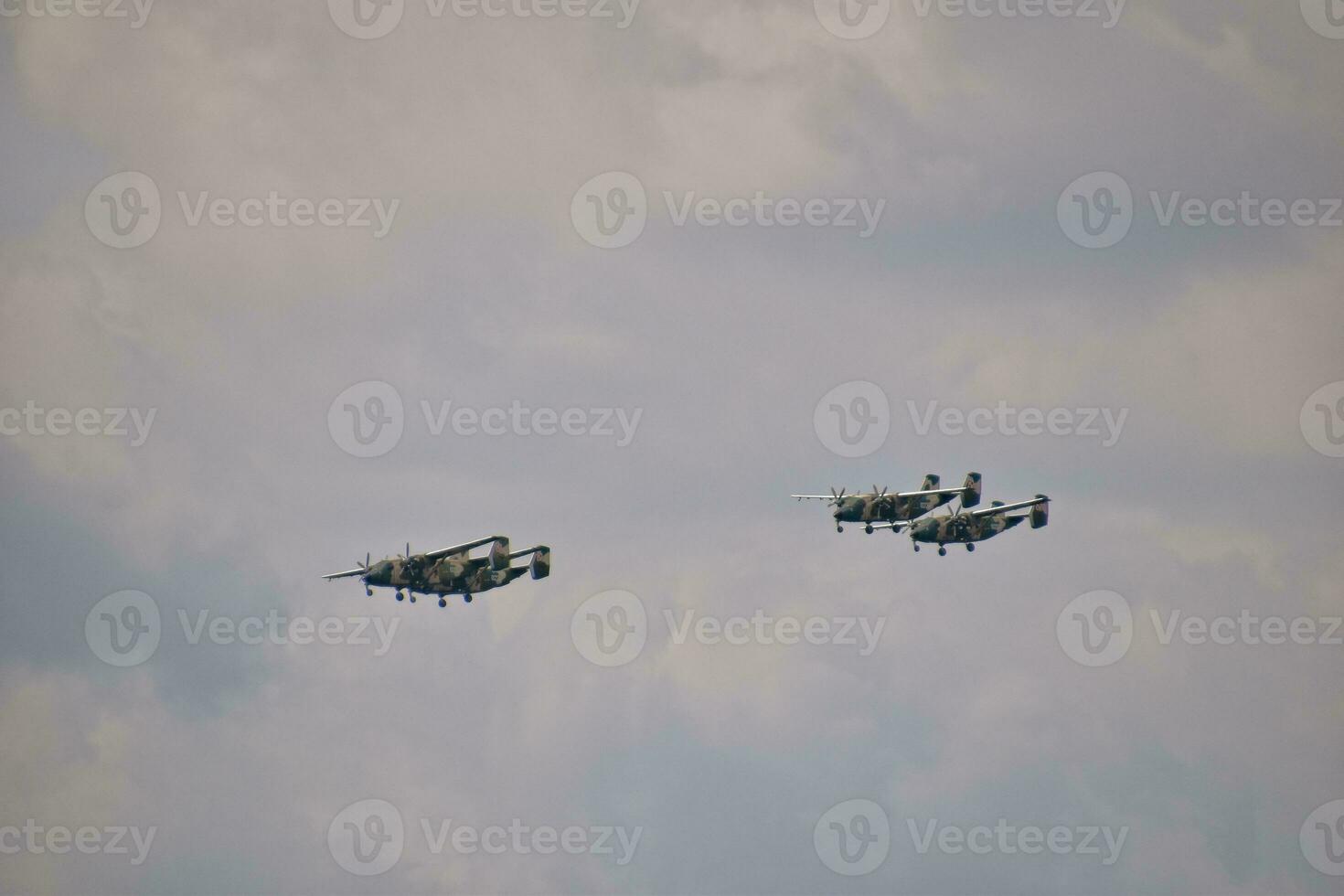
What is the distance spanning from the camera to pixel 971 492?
15812cm

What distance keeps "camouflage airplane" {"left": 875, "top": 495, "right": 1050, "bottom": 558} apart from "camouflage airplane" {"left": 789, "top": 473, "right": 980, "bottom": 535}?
2.84ft

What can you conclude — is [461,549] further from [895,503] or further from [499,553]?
[895,503]

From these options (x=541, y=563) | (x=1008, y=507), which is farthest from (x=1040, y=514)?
(x=541, y=563)

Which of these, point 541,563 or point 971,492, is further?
point 971,492

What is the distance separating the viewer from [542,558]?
14575 cm

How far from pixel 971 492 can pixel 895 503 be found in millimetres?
6003

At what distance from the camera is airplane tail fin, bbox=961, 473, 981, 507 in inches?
6225

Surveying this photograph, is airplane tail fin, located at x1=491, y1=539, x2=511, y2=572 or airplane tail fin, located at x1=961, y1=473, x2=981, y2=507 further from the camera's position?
airplane tail fin, located at x1=961, y1=473, x2=981, y2=507

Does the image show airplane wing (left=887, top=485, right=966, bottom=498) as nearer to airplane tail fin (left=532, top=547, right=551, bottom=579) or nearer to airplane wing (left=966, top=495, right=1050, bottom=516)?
airplane wing (left=966, top=495, right=1050, bottom=516)

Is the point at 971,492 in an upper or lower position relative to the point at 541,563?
upper

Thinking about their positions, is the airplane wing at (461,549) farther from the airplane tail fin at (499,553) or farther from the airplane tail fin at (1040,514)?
the airplane tail fin at (1040,514)

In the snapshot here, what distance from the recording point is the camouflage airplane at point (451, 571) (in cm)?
14475

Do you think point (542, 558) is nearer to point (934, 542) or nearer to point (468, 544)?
point (468, 544)

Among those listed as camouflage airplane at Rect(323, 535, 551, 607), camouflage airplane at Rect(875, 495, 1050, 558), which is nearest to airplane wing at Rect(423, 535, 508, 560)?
camouflage airplane at Rect(323, 535, 551, 607)
